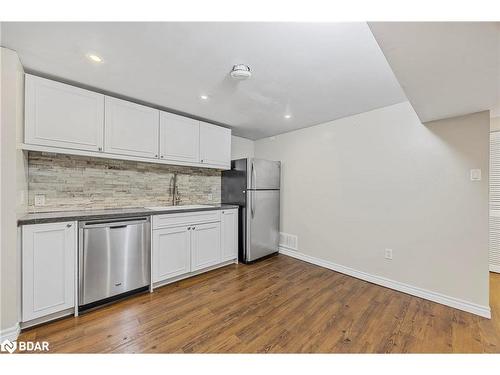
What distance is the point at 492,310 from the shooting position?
2.06m

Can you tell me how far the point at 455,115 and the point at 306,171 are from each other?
1.83 metres

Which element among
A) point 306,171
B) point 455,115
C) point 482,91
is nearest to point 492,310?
point 455,115

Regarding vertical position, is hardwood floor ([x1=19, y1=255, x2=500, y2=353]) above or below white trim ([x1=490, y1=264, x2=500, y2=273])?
below

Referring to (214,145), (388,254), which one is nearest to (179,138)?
(214,145)

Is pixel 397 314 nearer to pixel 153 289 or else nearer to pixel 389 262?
pixel 389 262

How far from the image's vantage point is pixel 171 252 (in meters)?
2.54

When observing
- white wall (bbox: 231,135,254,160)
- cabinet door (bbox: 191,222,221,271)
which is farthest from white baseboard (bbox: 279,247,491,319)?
white wall (bbox: 231,135,254,160)

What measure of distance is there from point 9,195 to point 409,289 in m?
3.86

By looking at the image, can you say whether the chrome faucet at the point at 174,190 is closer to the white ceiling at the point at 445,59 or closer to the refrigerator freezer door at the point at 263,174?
the refrigerator freezer door at the point at 263,174

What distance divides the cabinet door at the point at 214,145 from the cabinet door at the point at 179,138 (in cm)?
9

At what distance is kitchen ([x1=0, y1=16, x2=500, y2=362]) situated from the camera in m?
1.54

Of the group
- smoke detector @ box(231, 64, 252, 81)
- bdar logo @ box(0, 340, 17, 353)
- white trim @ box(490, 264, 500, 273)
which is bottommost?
bdar logo @ box(0, 340, 17, 353)

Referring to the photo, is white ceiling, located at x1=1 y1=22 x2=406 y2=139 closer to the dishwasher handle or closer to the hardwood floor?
the dishwasher handle

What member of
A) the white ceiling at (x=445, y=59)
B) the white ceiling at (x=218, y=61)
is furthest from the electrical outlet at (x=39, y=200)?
the white ceiling at (x=445, y=59)
